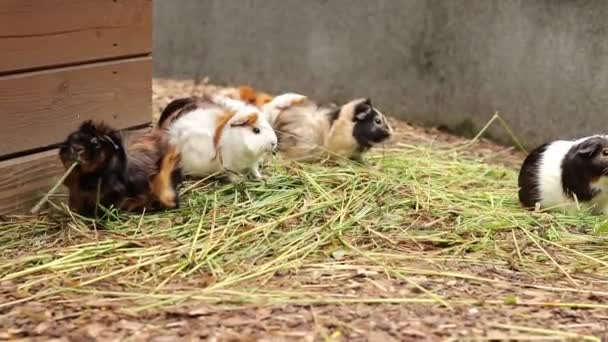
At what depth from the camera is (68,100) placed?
4.23 m

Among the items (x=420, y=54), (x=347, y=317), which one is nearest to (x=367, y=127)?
(x=420, y=54)

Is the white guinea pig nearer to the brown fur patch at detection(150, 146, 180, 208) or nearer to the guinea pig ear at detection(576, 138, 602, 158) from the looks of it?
the brown fur patch at detection(150, 146, 180, 208)

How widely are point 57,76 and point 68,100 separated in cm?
14

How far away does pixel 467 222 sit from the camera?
419cm

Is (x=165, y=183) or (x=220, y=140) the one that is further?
(x=220, y=140)

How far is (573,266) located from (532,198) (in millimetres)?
1009

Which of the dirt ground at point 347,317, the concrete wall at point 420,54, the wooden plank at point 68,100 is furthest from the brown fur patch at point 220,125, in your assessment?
the concrete wall at point 420,54

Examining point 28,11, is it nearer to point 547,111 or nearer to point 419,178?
point 419,178

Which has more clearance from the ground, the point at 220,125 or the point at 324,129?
the point at 220,125

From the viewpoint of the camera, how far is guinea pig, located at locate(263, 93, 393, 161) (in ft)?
17.8

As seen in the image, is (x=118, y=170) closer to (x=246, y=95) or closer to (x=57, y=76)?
(x=57, y=76)

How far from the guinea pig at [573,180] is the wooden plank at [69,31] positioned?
207cm

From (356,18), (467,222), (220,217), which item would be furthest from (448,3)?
(220,217)

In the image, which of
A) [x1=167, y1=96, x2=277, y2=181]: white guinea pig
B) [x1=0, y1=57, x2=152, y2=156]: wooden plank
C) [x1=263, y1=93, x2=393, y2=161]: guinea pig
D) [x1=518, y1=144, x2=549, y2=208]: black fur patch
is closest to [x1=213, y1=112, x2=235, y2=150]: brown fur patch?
[x1=167, y1=96, x2=277, y2=181]: white guinea pig
